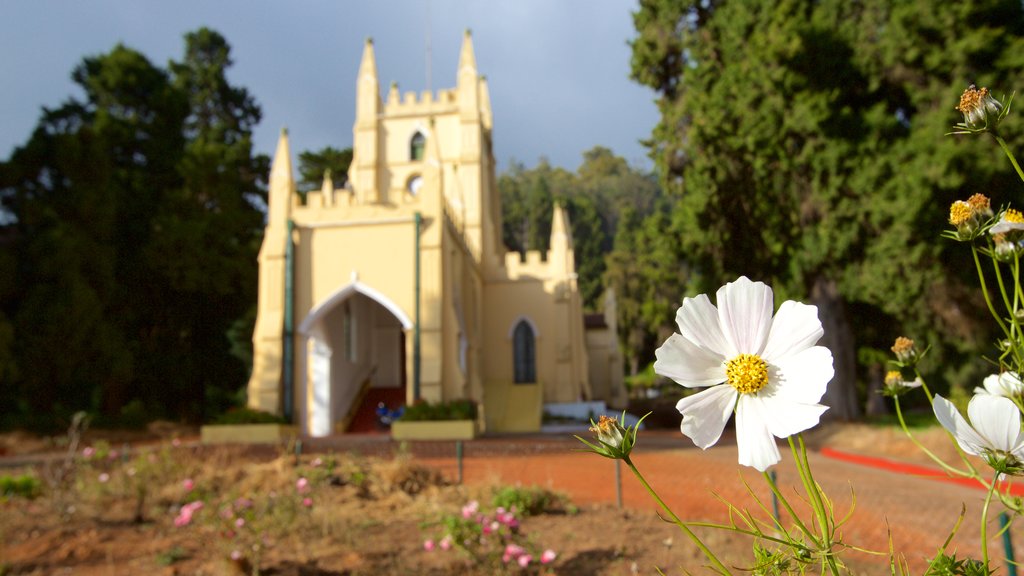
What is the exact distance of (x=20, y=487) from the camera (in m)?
8.75

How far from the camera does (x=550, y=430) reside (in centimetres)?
2325

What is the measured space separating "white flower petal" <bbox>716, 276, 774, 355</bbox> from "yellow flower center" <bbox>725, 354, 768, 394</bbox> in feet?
0.07

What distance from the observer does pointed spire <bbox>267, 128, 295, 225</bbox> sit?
19.9 meters

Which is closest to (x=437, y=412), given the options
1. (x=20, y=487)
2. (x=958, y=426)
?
(x=20, y=487)

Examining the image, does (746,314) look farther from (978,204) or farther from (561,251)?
(561,251)

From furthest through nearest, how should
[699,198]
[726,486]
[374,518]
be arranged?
[699,198]
[726,486]
[374,518]

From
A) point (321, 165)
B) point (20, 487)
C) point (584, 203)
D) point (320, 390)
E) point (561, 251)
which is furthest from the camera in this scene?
point (584, 203)

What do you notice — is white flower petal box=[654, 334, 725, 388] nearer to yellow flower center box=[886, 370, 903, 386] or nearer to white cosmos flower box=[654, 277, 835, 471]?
white cosmos flower box=[654, 277, 835, 471]

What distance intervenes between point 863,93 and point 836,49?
1.21m

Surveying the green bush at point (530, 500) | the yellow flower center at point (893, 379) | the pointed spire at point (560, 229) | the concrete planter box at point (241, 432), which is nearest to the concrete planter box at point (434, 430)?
the concrete planter box at point (241, 432)

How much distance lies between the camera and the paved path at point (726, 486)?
22.1 ft

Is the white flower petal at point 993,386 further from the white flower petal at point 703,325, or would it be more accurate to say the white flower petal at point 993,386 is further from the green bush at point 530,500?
the green bush at point 530,500

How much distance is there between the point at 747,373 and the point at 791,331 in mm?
95

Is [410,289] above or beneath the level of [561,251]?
beneath
